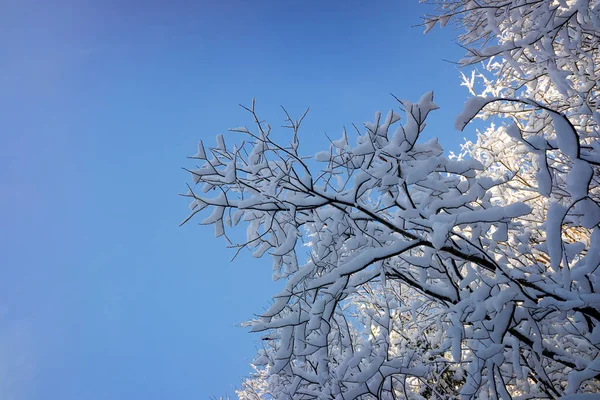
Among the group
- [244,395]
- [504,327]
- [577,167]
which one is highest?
[244,395]

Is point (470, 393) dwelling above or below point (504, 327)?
below

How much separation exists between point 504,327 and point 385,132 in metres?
1.00

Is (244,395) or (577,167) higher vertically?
(244,395)

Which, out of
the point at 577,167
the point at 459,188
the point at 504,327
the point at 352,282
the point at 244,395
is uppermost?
the point at 244,395

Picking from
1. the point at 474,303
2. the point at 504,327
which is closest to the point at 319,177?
the point at 474,303

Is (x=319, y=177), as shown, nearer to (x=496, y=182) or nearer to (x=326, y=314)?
(x=326, y=314)

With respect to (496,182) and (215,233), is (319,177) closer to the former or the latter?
(215,233)

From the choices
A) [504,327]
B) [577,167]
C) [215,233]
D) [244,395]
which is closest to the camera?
[577,167]

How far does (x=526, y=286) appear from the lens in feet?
5.72

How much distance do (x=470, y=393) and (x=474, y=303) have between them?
457 mm

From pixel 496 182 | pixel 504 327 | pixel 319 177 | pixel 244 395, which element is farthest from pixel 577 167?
pixel 244 395

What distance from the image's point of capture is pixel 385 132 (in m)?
1.78

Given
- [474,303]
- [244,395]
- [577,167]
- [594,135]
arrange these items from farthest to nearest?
[244,395], [594,135], [474,303], [577,167]

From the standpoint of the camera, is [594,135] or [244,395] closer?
[594,135]
